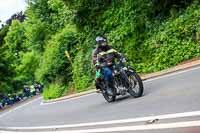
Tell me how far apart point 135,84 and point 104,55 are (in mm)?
1250

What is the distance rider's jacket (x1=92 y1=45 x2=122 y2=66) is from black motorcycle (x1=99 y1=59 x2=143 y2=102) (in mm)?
169

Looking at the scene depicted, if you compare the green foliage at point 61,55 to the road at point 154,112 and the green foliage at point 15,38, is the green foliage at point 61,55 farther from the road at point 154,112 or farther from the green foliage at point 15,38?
the green foliage at point 15,38

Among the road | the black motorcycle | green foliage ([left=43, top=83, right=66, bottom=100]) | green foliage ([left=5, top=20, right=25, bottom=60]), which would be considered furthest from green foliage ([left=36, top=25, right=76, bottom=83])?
green foliage ([left=5, top=20, right=25, bottom=60])

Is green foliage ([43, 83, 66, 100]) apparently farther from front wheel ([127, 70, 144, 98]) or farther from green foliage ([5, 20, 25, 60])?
green foliage ([5, 20, 25, 60])

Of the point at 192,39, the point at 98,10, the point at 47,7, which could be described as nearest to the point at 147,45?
the point at 192,39

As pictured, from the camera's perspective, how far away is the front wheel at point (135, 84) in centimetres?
1195

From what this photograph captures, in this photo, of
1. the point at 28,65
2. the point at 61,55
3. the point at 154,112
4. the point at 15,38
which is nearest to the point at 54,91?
the point at 61,55

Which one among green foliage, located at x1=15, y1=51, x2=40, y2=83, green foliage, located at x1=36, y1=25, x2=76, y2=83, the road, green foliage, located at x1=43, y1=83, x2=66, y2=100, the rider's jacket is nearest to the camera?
the road

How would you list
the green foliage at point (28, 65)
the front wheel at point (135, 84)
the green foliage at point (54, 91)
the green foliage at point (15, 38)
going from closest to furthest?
the front wheel at point (135, 84)
the green foliage at point (54, 91)
the green foliage at point (28, 65)
the green foliage at point (15, 38)

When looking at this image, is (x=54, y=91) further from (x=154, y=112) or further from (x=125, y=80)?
(x=154, y=112)

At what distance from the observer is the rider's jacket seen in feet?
41.9

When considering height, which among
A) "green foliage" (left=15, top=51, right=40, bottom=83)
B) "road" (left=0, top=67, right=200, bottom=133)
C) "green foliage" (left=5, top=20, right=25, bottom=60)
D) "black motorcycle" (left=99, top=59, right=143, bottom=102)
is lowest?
"green foliage" (left=15, top=51, right=40, bottom=83)

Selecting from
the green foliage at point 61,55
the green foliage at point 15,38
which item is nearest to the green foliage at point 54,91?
the green foliage at point 61,55

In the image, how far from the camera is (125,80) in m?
12.3
